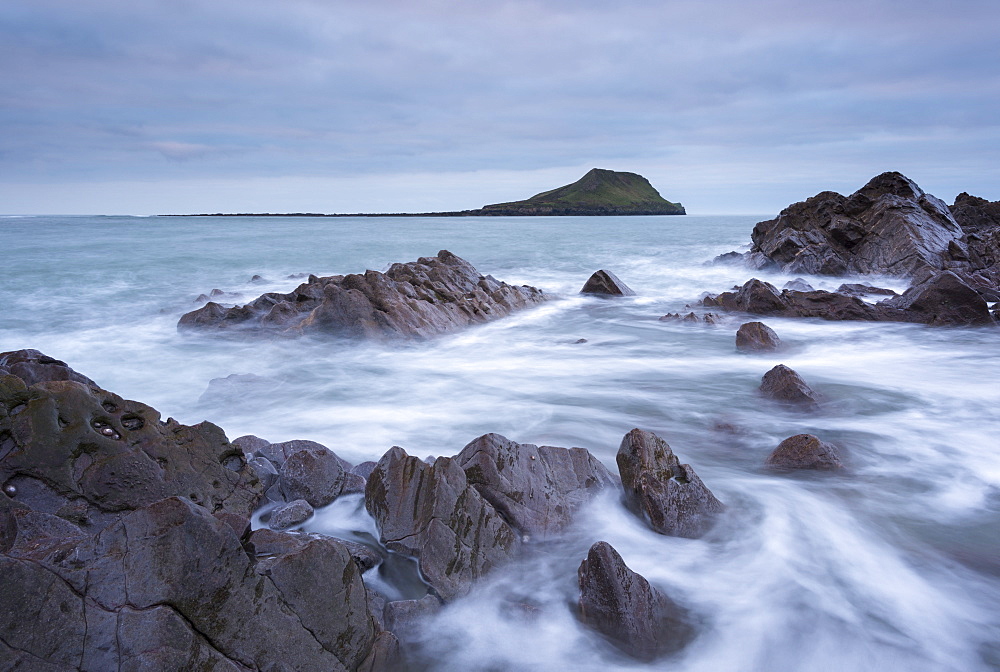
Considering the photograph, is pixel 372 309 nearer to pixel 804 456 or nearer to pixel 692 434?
pixel 692 434

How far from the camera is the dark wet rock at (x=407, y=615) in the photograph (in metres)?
3.38

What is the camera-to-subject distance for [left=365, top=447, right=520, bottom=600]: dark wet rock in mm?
3785

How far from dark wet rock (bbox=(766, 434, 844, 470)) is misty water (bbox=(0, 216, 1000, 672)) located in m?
0.17

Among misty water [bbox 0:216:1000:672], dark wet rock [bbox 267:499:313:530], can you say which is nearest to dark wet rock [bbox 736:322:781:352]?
misty water [bbox 0:216:1000:672]

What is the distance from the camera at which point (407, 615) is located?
345cm

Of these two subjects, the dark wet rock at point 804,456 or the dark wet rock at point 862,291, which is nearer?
the dark wet rock at point 804,456

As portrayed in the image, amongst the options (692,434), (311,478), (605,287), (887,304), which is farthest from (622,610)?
(605,287)

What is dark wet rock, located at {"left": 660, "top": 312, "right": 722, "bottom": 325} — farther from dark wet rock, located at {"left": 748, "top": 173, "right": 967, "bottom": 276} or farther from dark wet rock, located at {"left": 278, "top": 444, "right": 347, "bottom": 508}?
dark wet rock, located at {"left": 278, "top": 444, "right": 347, "bottom": 508}

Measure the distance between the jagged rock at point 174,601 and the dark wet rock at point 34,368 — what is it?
309 cm

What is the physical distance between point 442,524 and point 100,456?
218 cm

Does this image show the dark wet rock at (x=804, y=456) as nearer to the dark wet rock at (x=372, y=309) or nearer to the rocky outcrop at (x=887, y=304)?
the dark wet rock at (x=372, y=309)

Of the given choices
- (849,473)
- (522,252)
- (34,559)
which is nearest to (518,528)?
(34,559)

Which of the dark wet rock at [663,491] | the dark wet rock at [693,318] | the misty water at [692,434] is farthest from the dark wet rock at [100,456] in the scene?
the dark wet rock at [693,318]

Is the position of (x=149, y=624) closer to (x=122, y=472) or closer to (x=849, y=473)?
(x=122, y=472)
